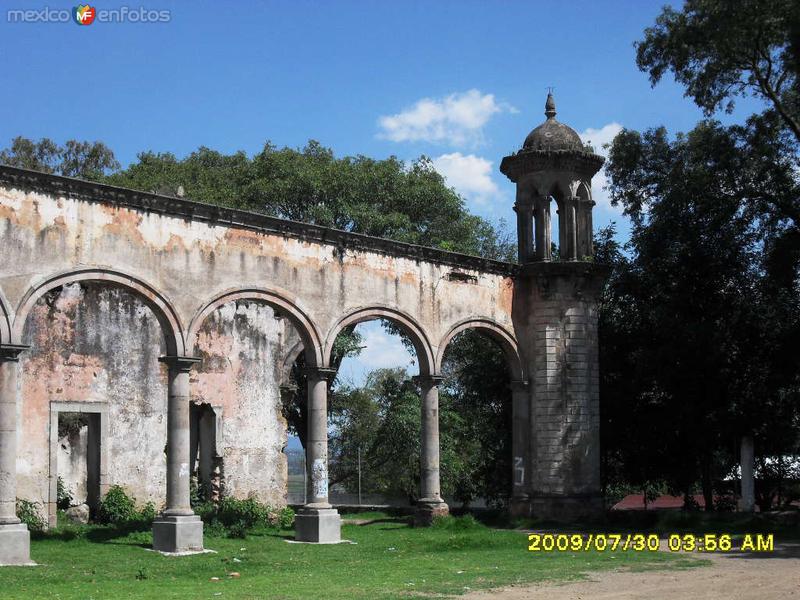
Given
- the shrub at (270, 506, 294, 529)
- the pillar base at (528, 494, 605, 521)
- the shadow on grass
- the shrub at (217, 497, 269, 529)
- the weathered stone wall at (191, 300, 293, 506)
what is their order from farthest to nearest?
the weathered stone wall at (191, 300, 293, 506)
the shrub at (270, 506, 294, 529)
the pillar base at (528, 494, 605, 521)
the shrub at (217, 497, 269, 529)
the shadow on grass

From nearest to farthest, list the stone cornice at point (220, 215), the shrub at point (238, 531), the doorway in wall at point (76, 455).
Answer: the stone cornice at point (220, 215) → the shrub at point (238, 531) → the doorway in wall at point (76, 455)

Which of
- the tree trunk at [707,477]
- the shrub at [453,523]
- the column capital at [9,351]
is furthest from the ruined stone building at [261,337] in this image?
the tree trunk at [707,477]

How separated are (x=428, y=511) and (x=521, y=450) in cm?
240

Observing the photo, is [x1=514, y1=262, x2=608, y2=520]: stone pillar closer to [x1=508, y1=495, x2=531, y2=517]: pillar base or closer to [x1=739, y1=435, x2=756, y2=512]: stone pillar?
[x1=508, y1=495, x2=531, y2=517]: pillar base

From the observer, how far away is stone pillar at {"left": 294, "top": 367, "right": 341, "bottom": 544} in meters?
16.5

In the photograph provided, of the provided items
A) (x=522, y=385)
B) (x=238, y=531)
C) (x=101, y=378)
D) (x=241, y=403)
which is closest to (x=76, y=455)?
(x=101, y=378)

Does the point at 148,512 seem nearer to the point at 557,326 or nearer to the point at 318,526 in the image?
the point at 318,526

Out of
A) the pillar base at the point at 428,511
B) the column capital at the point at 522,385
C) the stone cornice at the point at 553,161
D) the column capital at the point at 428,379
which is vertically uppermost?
the stone cornice at the point at 553,161

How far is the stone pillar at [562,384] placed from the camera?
64.6ft

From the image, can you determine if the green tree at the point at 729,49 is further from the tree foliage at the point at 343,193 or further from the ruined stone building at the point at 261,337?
the tree foliage at the point at 343,193

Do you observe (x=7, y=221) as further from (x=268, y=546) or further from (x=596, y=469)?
(x=596, y=469)

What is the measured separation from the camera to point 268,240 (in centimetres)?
1661

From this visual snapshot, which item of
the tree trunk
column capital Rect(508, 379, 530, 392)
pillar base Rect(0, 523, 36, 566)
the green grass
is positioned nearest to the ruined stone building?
column capital Rect(508, 379, 530, 392)
